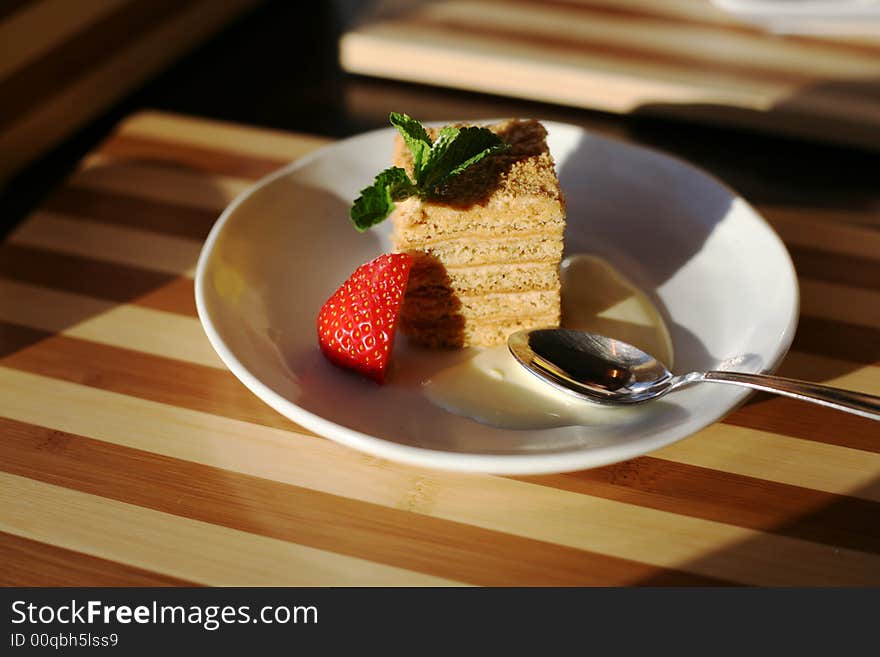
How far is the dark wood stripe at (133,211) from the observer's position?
1718mm

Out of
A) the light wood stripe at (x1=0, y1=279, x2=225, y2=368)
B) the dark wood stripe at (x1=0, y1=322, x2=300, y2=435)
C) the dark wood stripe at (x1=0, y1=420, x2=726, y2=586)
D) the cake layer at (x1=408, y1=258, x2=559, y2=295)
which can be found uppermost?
the cake layer at (x1=408, y1=258, x2=559, y2=295)

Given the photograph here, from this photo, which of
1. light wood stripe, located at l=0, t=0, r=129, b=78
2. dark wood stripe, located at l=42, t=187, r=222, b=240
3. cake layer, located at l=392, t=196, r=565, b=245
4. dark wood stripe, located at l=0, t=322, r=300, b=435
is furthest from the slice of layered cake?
light wood stripe, located at l=0, t=0, r=129, b=78

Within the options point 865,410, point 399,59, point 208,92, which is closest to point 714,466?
point 865,410

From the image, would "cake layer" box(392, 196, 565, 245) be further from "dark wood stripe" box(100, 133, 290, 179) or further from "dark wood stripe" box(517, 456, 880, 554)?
"dark wood stripe" box(100, 133, 290, 179)

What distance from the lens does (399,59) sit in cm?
222

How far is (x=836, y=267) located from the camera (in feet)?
5.22

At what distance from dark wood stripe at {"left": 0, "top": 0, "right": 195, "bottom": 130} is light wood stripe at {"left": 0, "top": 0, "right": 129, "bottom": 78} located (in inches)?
0.6

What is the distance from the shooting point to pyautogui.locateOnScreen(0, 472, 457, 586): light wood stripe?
107 centimetres

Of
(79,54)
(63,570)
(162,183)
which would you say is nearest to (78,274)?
(162,183)

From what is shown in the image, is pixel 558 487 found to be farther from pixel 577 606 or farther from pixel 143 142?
pixel 143 142

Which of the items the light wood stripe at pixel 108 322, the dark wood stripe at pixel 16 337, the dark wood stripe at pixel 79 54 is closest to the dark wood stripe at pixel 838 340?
the light wood stripe at pixel 108 322

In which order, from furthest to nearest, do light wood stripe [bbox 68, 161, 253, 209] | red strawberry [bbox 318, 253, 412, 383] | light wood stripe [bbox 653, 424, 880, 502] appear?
light wood stripe [bbox 68, 161, 253, 209] < red strawberry [bbox 318, 253, 412, 383] < light wood stripe [bbox 653, 424, 880, 502]

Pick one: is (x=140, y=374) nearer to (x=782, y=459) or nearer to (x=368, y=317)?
(x=368, y=317)

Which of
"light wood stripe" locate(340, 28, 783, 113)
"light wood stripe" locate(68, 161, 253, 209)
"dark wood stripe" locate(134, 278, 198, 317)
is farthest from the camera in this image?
"light wood stripe" locate(340, 28, 783, 113)
